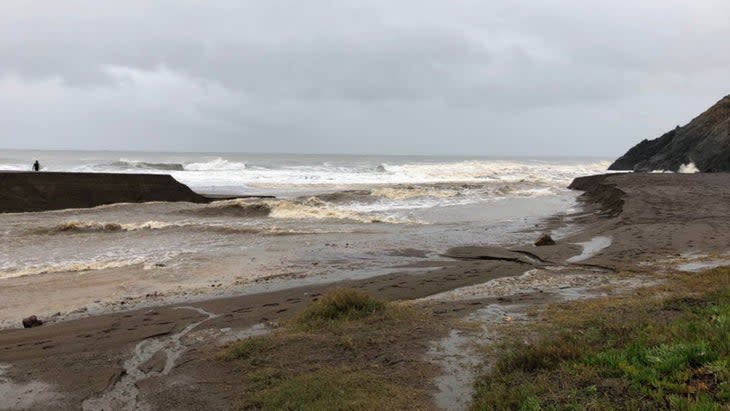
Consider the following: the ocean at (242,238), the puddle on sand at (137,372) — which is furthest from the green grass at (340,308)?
the ocean at (242,238)

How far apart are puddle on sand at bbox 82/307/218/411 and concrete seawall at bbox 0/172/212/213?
58.8 ft

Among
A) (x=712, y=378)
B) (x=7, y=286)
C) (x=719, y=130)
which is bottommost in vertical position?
(x=7, y=286)

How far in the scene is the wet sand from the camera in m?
4.73

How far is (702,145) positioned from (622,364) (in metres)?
43.8

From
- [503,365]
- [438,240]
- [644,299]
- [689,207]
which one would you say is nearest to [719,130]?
[689,207]

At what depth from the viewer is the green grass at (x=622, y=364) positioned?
3.53 m

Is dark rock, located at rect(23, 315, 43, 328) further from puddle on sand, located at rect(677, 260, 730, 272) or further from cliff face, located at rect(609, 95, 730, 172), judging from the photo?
cliff face, located at rect(609, 95, 730, 172)

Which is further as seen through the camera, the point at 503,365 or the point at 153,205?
the point at 153,205

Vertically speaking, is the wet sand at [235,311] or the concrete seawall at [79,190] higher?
the concrete seawall at [79,190]

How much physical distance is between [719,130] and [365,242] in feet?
126

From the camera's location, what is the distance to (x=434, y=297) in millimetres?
7848

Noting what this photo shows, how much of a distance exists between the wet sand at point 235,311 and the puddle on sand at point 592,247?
0.08 feet

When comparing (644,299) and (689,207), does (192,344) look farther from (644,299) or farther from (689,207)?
(689,207)

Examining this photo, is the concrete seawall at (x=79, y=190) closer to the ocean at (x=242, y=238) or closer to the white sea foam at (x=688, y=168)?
the ocean at (x=242, y=238)
